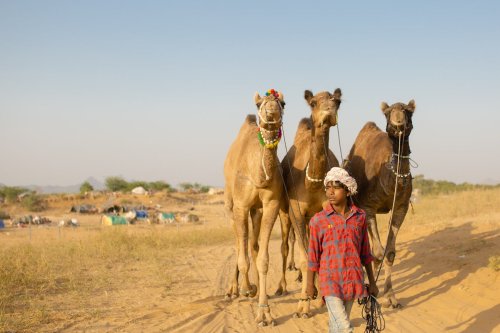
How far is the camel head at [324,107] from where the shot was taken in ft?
20.9

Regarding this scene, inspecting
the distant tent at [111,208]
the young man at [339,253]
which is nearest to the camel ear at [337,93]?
the young man at [339,253]

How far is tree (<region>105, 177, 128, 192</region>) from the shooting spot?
6722 centimetres

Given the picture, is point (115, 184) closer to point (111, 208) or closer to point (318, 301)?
point (111, 208)

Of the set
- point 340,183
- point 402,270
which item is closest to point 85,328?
point 340,183

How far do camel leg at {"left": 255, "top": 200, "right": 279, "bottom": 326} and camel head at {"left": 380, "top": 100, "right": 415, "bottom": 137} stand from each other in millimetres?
2196

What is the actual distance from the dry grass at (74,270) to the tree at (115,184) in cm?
5059

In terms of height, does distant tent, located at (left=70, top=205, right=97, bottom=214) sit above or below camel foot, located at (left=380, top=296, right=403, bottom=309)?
below

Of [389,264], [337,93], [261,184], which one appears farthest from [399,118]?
[389,264]

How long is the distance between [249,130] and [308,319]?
3462 mm

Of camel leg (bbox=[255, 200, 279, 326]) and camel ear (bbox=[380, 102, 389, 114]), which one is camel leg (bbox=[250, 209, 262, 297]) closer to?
camel leg (bbox=[255, 200, 279, 326])

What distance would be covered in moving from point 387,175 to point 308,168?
1.88 m

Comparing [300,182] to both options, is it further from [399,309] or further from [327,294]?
[327,294]

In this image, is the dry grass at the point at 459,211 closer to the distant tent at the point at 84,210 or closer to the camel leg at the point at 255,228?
the camel leg at the point at 255,228

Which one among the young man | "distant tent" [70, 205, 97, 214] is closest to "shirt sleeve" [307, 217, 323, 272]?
the young man
